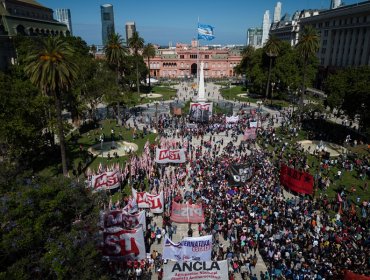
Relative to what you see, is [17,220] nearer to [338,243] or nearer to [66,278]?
[66,278]

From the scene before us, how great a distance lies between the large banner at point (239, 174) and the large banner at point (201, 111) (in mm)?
22048

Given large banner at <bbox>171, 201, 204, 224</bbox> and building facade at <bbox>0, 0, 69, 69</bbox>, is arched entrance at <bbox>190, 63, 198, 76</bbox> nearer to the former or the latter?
building facade at <bbox>0, 0, 69, 69</bbox>

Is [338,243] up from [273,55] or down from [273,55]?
down

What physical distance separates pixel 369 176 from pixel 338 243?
1504cm

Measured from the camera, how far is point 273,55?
67.9 metres

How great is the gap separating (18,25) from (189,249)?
67.2 meters

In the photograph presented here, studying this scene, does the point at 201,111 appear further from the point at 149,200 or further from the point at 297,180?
the point at 149,200

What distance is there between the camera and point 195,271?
14.7 meters

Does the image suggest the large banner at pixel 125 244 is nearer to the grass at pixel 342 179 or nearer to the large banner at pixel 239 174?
the large banner at pixel 239 174

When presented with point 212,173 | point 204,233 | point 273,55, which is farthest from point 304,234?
point 273,55

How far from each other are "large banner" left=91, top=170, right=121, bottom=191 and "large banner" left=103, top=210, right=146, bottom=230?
7.33m

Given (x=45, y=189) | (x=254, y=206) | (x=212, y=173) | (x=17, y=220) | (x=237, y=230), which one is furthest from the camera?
(x=212, y=173)

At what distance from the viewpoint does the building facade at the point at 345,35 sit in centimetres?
6819

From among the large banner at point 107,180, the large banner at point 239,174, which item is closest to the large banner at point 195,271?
the large banner at point 107,180
